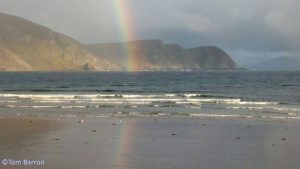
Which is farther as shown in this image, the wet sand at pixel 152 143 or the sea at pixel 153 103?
the sea at pixel 153 103

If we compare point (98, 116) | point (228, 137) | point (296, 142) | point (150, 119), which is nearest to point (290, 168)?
point (296, 142)

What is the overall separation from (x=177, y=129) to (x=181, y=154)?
705 centimetres

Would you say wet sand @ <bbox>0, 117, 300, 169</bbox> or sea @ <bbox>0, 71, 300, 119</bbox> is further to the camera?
sea @ <bbox>0, 71, 300, 119</bbox>

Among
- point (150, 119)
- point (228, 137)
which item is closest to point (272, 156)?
point (228, 137)

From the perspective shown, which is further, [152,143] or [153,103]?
[153,103]

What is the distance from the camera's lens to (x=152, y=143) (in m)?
18.1

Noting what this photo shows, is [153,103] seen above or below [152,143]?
above

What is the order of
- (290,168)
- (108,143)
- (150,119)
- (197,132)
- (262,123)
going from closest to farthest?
(290,168), (108,143), (197,132), (262,123), (150,119)

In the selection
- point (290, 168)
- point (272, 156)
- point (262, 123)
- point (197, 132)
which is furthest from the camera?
point (262, 123)

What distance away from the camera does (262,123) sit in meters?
25.6

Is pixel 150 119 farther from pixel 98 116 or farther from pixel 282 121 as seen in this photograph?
pixel 282 121

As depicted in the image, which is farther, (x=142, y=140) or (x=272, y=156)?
(x=142, y=140)

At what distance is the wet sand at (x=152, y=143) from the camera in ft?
46.8

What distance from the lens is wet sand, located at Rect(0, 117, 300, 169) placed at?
14.3m
